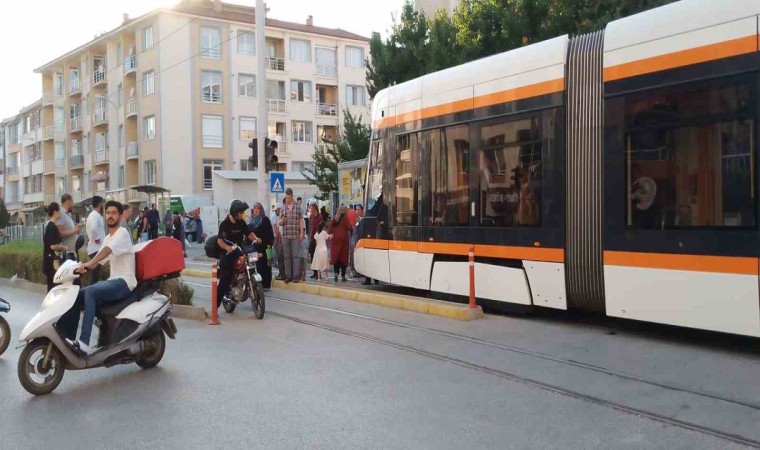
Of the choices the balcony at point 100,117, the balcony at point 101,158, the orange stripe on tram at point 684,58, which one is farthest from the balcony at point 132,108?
the orange stripe on tram at point 684,58

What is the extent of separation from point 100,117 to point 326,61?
64.0ft

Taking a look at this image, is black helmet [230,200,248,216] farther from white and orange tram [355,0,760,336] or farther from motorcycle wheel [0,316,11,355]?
motorcycle wheel [0,316,11,355]

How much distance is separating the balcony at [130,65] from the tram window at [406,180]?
41870 mm

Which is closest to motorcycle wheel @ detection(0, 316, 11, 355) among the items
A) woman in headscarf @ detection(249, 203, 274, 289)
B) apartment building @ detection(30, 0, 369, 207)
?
woman in headscarf @ detection(249, 203, 274, 289)

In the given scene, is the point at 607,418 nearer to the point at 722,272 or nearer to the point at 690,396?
the point at 690,396

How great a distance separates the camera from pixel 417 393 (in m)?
6.11

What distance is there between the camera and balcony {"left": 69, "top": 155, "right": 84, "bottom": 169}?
60.5m

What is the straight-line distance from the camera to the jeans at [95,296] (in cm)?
663

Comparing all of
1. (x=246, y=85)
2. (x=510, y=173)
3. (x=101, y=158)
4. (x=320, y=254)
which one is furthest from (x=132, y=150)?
(x=510, y=173)

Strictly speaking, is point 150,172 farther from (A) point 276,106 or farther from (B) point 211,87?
(A) point 276,106

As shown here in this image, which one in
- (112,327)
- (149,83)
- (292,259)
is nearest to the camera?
(112,327)

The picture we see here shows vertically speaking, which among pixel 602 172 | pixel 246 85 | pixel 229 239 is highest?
pixel 246 85

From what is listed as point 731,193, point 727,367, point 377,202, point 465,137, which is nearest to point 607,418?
point 727,367

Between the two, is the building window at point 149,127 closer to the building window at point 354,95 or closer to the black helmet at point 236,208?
the building window at point 354,95
